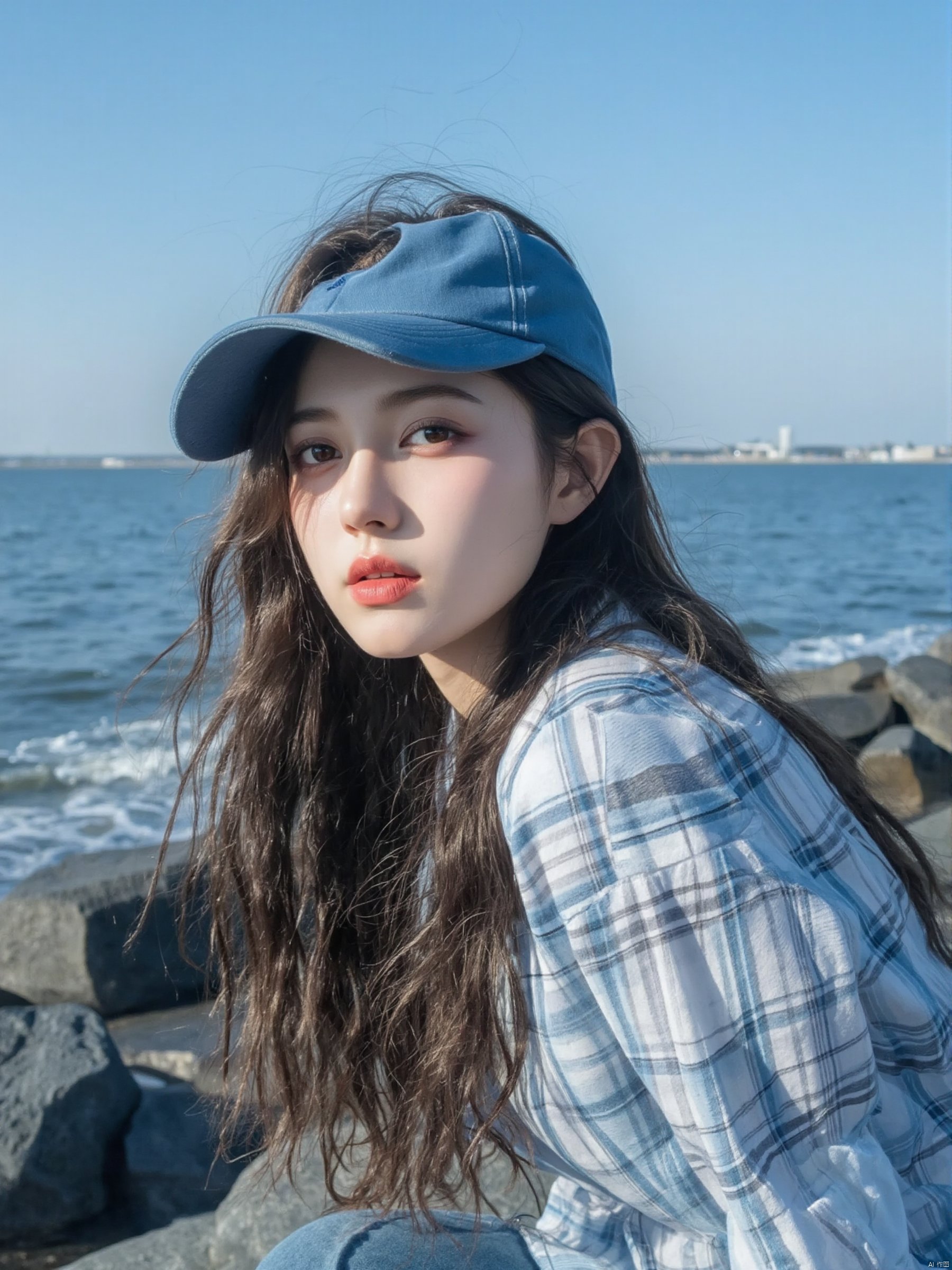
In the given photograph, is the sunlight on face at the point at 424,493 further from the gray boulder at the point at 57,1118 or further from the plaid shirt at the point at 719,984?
the gray boulder at the point at 57,1118

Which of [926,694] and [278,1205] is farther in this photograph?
[926,694]

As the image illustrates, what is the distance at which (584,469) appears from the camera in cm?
181

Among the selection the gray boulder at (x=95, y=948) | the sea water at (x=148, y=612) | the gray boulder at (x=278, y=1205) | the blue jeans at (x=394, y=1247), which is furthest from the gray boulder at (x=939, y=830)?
the blue jeans at (x=394, y=1247)

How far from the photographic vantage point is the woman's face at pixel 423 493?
1634 mm

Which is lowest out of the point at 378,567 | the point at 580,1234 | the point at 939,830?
the point at 939,830

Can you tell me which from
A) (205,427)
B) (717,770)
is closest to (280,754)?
(205,427)

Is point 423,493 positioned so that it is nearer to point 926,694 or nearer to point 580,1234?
point 580,1234

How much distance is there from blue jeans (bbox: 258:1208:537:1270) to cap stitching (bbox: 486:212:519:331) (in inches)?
53.1

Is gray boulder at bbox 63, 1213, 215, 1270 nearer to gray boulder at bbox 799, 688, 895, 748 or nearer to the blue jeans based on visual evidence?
the blue jeans

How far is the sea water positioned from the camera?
6.75 metres

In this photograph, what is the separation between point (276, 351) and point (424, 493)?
0.34m

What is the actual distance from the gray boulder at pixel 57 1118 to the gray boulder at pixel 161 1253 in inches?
28.4

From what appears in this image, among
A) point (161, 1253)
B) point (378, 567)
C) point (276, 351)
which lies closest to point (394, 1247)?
point (378, 567)

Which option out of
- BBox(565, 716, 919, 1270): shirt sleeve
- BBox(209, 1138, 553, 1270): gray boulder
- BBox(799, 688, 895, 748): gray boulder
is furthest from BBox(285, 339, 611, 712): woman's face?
BBox(799, 688, 895, 748): gray boulder
